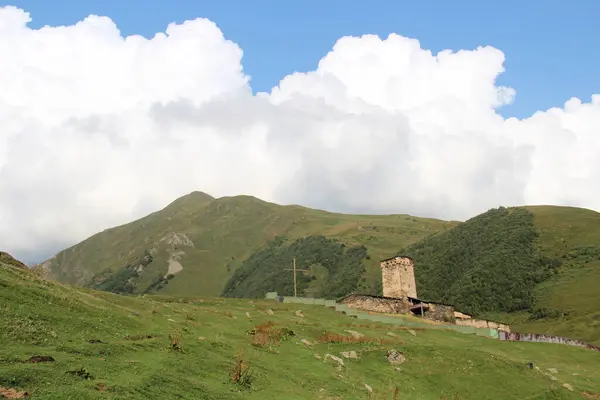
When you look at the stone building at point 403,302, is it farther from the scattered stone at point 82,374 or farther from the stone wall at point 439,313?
the scattered stone at point 82,374

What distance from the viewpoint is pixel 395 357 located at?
3378 centimetres

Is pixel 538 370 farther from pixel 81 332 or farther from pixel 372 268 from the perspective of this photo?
pixel 372 268

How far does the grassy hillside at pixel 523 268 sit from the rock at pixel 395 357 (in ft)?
175

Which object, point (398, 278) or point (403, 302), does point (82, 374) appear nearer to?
point (403, 302)

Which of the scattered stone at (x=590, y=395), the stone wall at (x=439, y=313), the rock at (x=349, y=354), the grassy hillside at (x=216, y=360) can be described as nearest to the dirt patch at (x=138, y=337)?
the grassy hillside at (x=216, y=360)

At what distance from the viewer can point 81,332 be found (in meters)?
22.0

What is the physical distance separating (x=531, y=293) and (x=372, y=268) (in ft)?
160

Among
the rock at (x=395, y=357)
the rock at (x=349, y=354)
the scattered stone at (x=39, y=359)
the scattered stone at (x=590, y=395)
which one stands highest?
the scattered stone at (x=39, y=359)

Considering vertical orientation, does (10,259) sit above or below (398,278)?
above

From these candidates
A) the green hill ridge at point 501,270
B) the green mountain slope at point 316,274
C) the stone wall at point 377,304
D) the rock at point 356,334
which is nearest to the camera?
the rock at point 356,334

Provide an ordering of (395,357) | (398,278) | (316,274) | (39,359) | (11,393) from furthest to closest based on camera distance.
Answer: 1. (316,274)
2. (398,278)
3. (395,357)
4. (39,359)
5. (11,393)

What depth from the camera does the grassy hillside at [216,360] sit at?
52.6 feet

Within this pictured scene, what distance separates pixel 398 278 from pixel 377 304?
448 inches

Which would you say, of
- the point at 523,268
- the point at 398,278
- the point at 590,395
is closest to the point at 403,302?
the point at 398,278
